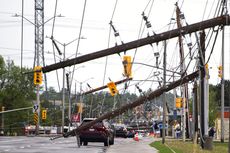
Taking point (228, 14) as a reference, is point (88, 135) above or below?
below

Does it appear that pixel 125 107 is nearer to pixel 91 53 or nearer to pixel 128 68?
pixel 91 53

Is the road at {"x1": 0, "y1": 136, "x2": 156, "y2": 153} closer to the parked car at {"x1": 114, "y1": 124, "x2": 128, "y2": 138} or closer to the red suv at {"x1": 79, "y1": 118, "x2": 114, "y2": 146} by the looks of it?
the red suv at {"x1": 79, "y1": 118, "x2": 114, "y2": 146}

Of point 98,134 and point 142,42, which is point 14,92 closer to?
point 98,134

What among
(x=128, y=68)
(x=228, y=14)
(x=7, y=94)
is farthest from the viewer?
(x=7, y=94)

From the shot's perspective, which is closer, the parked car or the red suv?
the red suv

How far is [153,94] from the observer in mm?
21578

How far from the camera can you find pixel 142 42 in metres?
20.8

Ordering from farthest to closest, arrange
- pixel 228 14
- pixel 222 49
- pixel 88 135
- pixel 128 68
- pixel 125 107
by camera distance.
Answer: pixel 222 49, pixel 88 135, pixel 128 68, pixel 228 14, pixel 125 107

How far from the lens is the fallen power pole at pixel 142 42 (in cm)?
2022

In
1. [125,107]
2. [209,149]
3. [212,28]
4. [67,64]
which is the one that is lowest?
[209,149]

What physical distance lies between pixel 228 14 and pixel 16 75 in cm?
10076

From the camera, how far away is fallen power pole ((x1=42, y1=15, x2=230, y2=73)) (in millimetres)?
20219

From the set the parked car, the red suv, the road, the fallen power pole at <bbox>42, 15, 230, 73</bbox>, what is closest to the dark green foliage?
the parked car

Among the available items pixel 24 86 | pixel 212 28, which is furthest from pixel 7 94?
pixel 212 28
